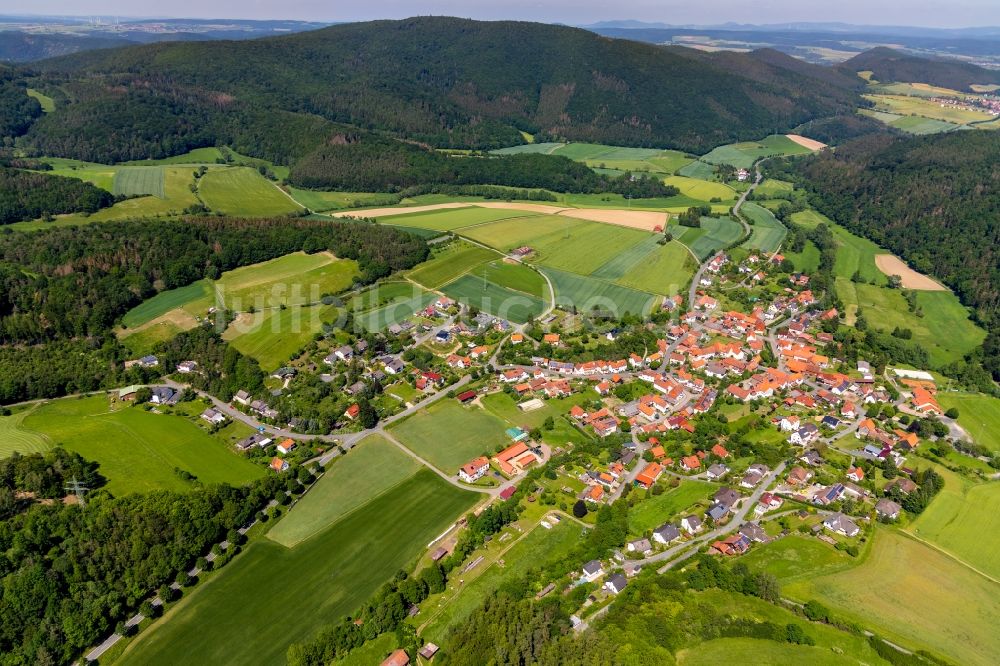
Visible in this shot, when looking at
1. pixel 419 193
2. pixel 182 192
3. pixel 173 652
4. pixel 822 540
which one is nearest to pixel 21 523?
pixel 173 652

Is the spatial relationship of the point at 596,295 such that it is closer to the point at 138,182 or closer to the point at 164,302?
the point at 164,302

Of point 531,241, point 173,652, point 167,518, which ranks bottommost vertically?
point 173,652

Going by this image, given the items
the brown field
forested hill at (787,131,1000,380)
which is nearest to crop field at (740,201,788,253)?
forested hill at (787,131,1000,380)

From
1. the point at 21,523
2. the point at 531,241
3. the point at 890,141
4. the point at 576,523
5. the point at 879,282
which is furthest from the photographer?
the point at 890,141

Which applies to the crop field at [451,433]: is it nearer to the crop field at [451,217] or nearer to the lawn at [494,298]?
the lawn at [494,298]

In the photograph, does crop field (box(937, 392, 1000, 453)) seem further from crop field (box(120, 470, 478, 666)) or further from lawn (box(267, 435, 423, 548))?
lawn (box(267, 435, 423, 548))

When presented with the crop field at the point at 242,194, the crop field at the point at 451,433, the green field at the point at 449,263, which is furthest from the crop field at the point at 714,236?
the crop field at the point at 242,194

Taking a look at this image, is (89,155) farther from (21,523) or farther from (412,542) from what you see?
(412,542)
